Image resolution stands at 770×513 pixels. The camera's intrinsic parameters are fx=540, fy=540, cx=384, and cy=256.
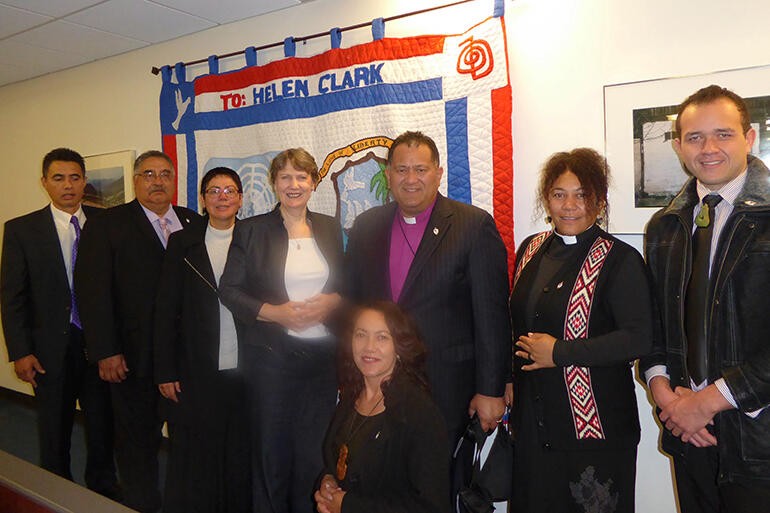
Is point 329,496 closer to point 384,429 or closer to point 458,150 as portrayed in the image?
point 384,429

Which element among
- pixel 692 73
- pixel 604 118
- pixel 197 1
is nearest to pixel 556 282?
pixel 604 118

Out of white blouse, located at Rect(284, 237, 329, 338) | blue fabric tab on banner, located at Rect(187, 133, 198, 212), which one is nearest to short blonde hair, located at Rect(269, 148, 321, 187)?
white blouse, located at Rect(284, 237, 329, 338)

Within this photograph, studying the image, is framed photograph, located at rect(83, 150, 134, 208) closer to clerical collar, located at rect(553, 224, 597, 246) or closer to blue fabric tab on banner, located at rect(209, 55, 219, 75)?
blue fabric tab on banner, located at rect(209, 55, 219, 75)

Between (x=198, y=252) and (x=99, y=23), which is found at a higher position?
(x=99, y=23)

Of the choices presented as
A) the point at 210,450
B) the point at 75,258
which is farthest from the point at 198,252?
the point at 75,258

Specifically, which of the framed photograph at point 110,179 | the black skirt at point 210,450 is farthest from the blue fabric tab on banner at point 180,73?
the black skirt at point 210,450

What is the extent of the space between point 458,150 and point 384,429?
143 centimetres

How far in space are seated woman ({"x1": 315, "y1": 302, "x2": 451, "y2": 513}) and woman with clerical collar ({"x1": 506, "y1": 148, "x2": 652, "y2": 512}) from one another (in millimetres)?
368

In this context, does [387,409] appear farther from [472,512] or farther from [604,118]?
[604,118]

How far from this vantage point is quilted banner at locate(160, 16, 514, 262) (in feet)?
7.86

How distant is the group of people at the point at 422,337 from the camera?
4.70 feet

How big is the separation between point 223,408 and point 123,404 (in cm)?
60

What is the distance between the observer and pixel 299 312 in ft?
6.50

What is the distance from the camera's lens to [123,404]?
2568 millimetres
